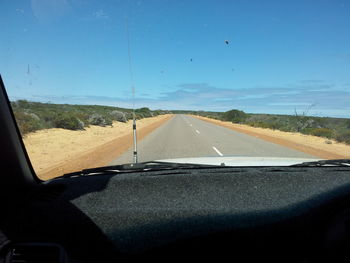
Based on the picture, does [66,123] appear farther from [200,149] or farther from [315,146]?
[315,146]

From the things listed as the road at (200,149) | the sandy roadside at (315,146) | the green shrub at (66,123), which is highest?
the green shrub at (66,123)

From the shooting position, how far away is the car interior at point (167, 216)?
211cm

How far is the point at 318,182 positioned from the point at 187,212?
1400 mm

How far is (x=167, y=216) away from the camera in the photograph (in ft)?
7.59

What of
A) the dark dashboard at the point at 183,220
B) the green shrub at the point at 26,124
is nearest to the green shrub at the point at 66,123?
the green shrub at the point at 26,124

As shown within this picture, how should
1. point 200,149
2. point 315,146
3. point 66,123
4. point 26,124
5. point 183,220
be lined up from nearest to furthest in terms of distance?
point 183,220, point 200,149, point 315,146, point 26,124, point 66,123

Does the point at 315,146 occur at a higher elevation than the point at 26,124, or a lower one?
lower

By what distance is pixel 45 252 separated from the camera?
1.94 meters

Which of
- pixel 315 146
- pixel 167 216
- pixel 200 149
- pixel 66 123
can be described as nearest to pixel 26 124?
pixel 66 123

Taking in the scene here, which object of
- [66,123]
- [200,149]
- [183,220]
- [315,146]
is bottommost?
[315,146]

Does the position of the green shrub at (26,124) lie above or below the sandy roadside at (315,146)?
above

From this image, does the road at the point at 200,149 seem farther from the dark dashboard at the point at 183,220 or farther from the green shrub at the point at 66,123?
the green shrub at the point at 66,123

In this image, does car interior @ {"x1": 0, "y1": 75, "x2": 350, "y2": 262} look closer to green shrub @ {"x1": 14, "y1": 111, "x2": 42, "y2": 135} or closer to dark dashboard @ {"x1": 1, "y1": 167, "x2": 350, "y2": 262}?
dark dashboard @ {"x1": 1, "y1": 167, "x2": 350, "y2": 262}

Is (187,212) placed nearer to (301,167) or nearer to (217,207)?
(217,207)
